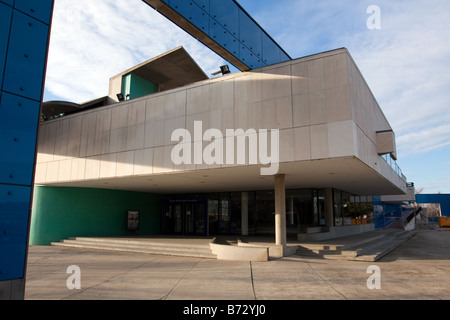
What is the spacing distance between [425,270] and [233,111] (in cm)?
841

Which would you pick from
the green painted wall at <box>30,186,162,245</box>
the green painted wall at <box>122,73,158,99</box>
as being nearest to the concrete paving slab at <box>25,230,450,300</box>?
the green painted wall at <box>30,186,162,245</box>

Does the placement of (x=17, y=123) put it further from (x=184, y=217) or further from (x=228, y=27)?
(x=184, y=217)

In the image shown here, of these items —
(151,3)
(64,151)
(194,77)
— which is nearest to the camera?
(151,3)

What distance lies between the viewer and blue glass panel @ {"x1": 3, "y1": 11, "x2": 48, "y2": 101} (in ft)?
17.2

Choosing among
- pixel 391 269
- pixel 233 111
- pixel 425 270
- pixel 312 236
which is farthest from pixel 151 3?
pixel 312 236

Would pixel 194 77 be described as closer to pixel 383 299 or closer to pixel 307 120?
pixel 307 120

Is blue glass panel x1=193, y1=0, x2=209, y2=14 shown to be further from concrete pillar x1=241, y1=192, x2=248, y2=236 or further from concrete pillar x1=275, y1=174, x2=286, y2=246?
concrete pillar x1=241, y1=192, x2=248, y2=236

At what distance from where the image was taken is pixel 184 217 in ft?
78.4

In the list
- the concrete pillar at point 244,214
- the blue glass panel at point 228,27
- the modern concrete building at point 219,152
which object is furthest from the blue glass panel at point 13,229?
the concrete pillar at point 244,214

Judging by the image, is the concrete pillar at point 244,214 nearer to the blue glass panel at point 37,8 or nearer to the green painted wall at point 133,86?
the green painted wall at point 133,86

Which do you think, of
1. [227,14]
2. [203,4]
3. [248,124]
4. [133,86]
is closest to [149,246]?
[248,124]

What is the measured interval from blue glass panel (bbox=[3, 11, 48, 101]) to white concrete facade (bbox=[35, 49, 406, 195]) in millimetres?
7535

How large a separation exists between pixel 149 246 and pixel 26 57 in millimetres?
12390

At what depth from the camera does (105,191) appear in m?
21.7
